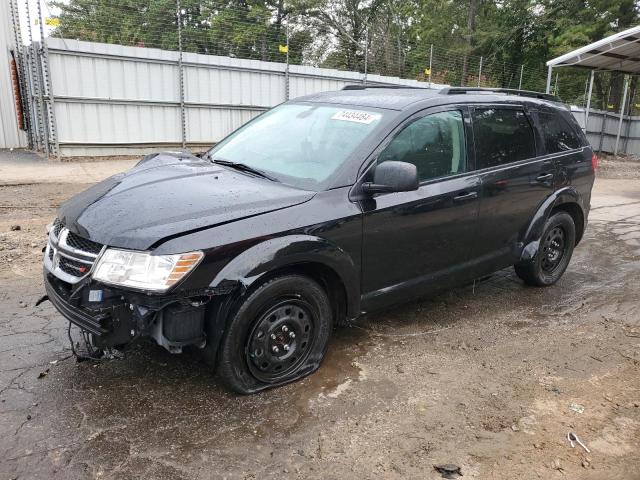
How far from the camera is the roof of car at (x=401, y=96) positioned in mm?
3910

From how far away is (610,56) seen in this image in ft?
52.5

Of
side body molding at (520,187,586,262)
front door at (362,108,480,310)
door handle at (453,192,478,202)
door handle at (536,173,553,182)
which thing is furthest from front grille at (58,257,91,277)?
door handle at (536,173,553,182)

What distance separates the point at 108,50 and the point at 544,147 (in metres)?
10.5

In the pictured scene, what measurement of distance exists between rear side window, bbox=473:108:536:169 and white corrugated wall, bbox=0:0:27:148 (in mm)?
13279

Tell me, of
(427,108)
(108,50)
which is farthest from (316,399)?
(108,50)

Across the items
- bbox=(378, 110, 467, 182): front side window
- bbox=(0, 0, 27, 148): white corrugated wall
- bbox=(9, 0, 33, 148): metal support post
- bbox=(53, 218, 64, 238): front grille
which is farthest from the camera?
bbox=(0, 0, 27, 148): white corrugated wall

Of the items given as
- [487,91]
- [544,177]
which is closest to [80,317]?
[487,91]

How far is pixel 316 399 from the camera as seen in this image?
3.20 m

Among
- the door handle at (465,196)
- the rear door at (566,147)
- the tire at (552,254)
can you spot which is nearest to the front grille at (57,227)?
the door handle at (465,196)

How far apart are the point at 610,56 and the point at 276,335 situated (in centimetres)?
1678

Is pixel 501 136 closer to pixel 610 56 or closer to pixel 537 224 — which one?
pixel 537 224

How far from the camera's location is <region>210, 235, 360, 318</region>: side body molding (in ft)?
9.41

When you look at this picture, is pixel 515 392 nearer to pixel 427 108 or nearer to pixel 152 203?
pixel 427 108

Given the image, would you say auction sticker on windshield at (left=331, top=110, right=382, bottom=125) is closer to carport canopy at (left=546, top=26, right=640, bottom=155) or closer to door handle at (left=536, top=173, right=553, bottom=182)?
door handle at (left=536, top=173, right=553, bottom=182)
